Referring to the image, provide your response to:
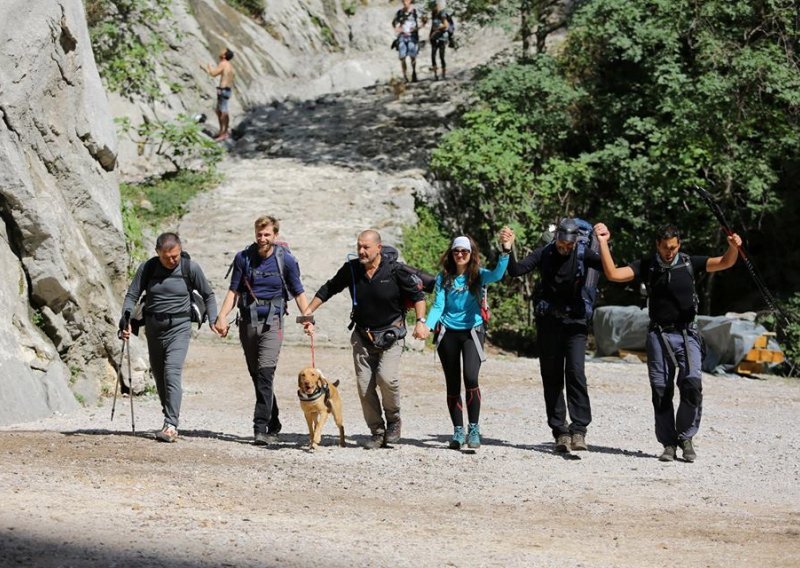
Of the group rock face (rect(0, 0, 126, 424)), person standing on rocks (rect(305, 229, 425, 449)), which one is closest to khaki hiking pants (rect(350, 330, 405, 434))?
person standing on rocks (rect(305, 229, 425, 449))

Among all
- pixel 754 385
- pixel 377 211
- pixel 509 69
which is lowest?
pixel 754 385

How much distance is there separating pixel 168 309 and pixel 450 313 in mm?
2339

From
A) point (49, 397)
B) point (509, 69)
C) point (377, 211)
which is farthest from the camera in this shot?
point (509, 69)

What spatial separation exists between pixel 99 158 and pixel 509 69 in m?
12.2

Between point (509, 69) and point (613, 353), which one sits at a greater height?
point (509, 69)

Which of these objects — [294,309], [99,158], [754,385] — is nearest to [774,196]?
[754,385]

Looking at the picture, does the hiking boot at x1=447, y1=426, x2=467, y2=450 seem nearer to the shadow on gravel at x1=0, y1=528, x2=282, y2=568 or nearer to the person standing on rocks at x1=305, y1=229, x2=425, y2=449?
the person standing on rocks at x1=305, y1=229, x2=425, y2=449

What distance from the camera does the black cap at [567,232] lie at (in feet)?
32.7

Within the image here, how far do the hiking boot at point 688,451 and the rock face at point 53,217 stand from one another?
583 centimetres


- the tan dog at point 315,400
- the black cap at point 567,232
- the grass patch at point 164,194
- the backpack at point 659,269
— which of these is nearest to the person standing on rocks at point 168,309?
the tan dog at point 315,400

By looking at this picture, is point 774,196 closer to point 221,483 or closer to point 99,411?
point 99,411

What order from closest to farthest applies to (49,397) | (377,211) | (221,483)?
(221,483)
(49,397)
(377,211)

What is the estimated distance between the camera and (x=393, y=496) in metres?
8.51

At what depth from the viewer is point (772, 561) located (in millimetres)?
6848
